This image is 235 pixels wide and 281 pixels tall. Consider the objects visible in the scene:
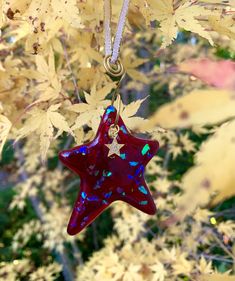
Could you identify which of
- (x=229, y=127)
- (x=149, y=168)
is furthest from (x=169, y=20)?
(x=149, y=168)

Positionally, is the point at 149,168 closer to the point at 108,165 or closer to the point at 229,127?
the point at 108,165

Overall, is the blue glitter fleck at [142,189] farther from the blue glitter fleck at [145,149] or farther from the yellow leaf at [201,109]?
the yellow leaf at [201,109]

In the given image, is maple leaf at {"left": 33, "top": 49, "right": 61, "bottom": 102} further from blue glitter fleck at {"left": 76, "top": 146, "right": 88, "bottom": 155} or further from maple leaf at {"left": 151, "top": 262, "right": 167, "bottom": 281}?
maple leaf at {"left": 151, "top": 262, "right": 167, "bottom": 281}

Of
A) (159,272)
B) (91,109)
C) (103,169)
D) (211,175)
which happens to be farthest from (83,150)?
(159,272)

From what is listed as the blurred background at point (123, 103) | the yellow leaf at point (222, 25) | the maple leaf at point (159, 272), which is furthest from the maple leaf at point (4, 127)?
the maple leaf at point (159, 272)

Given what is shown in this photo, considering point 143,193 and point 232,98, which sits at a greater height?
point 232,98
